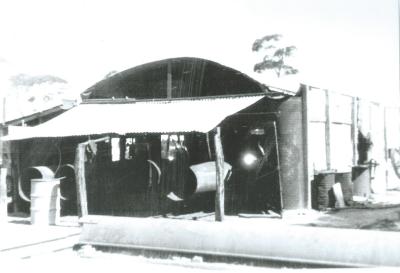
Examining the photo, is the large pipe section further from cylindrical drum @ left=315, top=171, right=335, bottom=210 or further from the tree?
the tree

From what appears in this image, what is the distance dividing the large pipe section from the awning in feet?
9.74

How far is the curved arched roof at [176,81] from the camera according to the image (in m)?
14.2

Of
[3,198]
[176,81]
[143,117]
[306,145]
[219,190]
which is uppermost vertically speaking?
[176,81]

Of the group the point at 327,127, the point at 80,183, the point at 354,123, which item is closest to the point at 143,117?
the point at 80,183

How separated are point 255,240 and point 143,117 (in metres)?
6.05

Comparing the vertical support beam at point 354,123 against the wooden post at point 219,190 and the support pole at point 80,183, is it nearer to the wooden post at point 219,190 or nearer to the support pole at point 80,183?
the wooden post at point 219,190

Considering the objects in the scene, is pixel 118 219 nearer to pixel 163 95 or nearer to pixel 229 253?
pixel 229 253

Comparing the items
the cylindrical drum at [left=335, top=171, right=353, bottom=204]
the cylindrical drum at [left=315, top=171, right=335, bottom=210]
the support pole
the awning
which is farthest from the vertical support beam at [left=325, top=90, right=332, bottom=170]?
the support pole

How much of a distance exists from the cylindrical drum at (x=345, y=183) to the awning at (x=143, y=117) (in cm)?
395

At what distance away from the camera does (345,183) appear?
50.6 ft

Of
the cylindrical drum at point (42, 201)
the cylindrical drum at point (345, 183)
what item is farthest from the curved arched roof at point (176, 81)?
the cylindrical drum at point (42, 201)

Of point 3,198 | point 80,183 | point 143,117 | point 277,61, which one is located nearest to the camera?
point 80,183

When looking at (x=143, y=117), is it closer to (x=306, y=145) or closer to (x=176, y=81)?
(x=176, y=81)

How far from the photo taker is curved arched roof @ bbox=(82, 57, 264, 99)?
14195 mm
